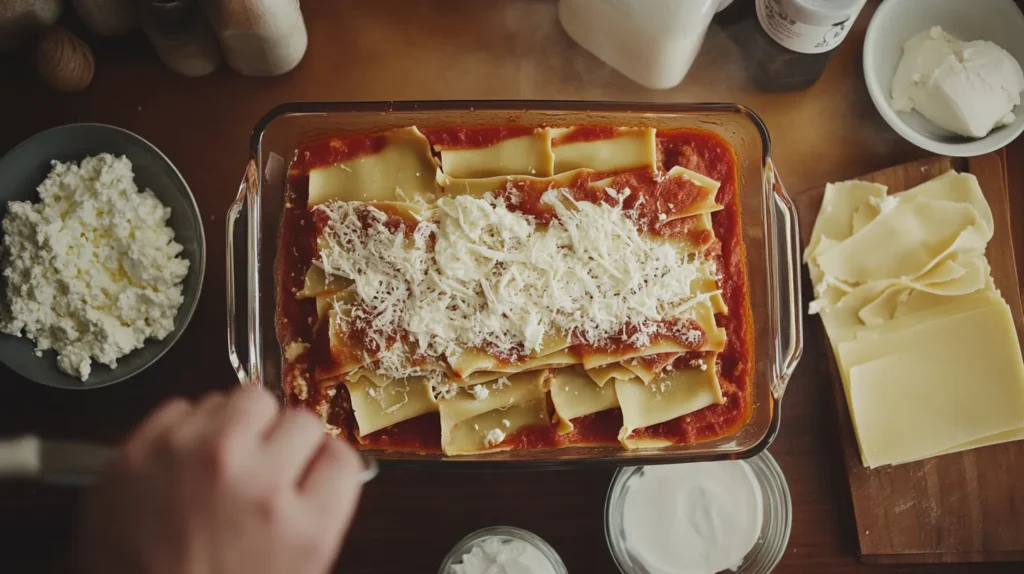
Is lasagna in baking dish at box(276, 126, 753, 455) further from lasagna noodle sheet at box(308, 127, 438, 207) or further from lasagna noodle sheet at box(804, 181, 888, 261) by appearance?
lasagna noodle sheet at box(804, 181, 888, 261)

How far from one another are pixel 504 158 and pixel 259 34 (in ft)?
2.08

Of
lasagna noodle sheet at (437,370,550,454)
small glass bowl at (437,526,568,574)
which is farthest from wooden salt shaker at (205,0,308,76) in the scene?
small glass bowl at (437,526,568,574)

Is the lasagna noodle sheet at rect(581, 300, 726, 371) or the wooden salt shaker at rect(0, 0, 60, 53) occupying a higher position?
the wooden salt shaker at rect(0, 0, 60, 53)

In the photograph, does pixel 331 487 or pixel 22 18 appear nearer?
pixel 331 487

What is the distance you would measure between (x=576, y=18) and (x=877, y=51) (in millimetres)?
766

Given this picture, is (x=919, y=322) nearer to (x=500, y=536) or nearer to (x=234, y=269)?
(x=500, y=536)

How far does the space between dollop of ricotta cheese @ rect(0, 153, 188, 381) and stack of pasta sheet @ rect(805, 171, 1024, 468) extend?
59.9 inches

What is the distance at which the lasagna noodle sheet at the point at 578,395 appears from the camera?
1848 mm

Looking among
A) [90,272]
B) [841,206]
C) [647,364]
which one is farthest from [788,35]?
[90,272]

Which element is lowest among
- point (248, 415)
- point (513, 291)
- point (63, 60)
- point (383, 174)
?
point (513, 291)

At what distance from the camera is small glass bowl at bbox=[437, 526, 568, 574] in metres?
1.98

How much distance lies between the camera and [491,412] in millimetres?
1864

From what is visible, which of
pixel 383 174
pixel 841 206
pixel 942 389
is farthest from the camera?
pixel 841 206

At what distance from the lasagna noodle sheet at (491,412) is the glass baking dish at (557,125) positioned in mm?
40
